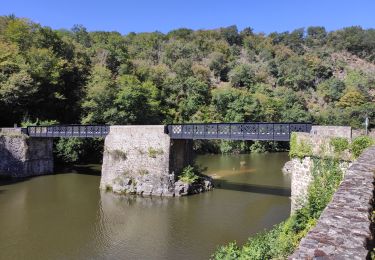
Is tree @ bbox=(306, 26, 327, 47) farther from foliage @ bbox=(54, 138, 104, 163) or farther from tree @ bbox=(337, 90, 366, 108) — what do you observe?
foliage @ bbox=(54, 138, 104, 163)

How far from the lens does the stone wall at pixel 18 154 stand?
27.2 metres

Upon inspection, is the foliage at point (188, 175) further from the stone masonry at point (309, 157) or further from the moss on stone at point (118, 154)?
the stone masonry at point (309, 157)

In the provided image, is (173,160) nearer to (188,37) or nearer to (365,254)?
(365,254)

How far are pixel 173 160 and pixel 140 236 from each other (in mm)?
7538

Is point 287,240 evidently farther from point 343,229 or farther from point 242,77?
point 242,77

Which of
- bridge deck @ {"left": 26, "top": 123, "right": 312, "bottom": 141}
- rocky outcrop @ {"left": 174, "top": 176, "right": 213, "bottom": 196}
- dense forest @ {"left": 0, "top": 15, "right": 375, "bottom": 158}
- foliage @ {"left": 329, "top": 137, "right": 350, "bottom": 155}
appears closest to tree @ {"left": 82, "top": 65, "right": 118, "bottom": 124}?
dense forest @ {"left": 0, "top": 15, "right": 375, "bottom": 158}

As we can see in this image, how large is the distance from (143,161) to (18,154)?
38.5ft

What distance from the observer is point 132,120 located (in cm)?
3672

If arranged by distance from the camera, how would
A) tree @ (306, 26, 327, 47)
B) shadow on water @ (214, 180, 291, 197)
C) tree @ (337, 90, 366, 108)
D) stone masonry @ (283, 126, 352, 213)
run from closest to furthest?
stone masonry @ (283, 126, 352, 213) < shadow on water @ (214, 180, 291, 197) < tree @ (337, 90, 366, 108) < tree @ (306, 26, 327, 47)

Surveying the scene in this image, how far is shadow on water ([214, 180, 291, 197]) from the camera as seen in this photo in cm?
2219

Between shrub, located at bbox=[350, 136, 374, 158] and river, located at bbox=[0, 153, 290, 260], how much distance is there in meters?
5.55

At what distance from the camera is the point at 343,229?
137 inches

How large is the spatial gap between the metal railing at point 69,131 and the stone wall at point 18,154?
769 millimetres

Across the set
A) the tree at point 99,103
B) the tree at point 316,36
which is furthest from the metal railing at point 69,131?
the tree at point 316,36
